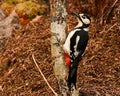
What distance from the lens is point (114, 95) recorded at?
7098 millimetres

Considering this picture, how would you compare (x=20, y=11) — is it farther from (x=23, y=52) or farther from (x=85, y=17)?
(x=85, y=17)

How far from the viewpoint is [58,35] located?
5.63 metres

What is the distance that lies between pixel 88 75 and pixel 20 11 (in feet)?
9.64

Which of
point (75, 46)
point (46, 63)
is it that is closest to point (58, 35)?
point (75, 46)

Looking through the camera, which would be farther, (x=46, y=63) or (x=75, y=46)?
(x=46, y=63)

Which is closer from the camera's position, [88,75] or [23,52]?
[88,75]

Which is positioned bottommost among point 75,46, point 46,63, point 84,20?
point 46,63

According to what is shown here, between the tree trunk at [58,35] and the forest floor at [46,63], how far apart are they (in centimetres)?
135

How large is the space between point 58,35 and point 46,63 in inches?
106

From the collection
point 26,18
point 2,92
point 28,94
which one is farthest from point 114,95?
point 26,18

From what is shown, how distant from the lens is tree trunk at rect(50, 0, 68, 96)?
5.57 meters

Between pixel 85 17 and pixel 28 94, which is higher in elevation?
pixel 85 17

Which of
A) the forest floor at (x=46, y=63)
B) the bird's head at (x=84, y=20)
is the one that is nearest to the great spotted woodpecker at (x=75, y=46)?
the bird's head at (x=84, y=20)

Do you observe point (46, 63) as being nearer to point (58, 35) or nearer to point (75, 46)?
point (75, 46)
